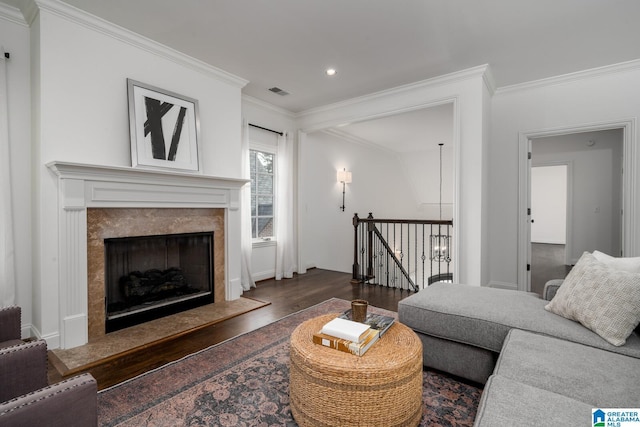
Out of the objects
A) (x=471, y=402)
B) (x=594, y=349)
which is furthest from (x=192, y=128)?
(x=594, y=349)

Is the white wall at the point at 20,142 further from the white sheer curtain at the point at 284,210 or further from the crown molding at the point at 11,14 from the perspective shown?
the white sheer curtain at the point at 284,210

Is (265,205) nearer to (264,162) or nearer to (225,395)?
(264,162)

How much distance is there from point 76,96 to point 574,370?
3783mm

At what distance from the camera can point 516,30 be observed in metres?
2.81

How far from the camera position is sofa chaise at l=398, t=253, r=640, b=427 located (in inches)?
44.2

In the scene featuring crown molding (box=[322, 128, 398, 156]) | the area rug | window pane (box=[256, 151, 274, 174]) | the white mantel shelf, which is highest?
crown molding (box=[322, 128, 398, 156])

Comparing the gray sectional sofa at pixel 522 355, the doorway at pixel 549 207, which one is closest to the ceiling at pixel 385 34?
the gray sectional sofa at pixel 522 355

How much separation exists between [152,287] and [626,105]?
5538 millimetres

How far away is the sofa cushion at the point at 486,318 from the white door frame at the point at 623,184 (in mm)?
2107

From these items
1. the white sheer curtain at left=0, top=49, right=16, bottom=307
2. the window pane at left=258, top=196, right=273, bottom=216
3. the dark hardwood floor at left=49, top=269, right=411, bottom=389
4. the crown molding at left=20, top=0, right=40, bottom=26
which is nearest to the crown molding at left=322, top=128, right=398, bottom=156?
the window pane at left=258, top=196, right=273, bottom=216

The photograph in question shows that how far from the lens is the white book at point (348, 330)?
5.11 feet

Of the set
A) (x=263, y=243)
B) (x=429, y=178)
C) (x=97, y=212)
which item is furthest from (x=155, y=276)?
(x=429, y=178)

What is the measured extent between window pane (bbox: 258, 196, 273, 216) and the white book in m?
3.36

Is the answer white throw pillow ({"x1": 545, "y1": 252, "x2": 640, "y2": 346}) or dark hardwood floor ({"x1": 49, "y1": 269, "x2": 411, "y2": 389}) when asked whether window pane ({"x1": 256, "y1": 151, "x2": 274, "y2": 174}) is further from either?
white throw pillow ({"x1": 545, "y1": 252, "x2": 640, "y2": 346})
